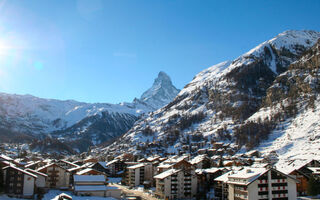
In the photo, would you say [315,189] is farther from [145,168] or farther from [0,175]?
[0,175]

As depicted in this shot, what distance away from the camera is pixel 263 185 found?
200 feet

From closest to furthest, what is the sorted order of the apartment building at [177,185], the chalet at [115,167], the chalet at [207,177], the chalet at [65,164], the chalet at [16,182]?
1. the chalet at [16,182]
2. the apartment building at [177,185]
3. the chalet at [207,177]
4. the chalet at [65,164]
5. the chalet at [115,167]

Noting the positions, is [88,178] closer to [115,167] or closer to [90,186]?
[90,186]

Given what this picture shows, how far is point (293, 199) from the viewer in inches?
2461

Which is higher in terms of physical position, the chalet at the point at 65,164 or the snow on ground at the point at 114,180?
the chalet at the point at 65,164

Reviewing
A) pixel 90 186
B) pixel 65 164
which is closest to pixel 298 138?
pixel 90 186

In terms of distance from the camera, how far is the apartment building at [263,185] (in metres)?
60.1

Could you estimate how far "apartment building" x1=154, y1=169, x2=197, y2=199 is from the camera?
82812 mm

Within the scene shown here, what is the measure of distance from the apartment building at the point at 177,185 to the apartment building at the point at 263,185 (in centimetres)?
2290

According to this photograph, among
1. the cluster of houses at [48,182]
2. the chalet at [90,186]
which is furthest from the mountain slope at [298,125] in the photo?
the cluster of houses at [48,182]

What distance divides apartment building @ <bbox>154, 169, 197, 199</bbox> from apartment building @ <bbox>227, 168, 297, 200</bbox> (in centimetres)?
2290

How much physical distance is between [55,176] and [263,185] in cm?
6196

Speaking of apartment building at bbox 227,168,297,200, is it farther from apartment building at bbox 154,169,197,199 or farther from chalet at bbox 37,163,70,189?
chalet at bbox 37,163,70,189

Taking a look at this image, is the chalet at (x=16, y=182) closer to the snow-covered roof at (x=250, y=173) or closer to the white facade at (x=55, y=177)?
the white facade at (x=55, y=177)
